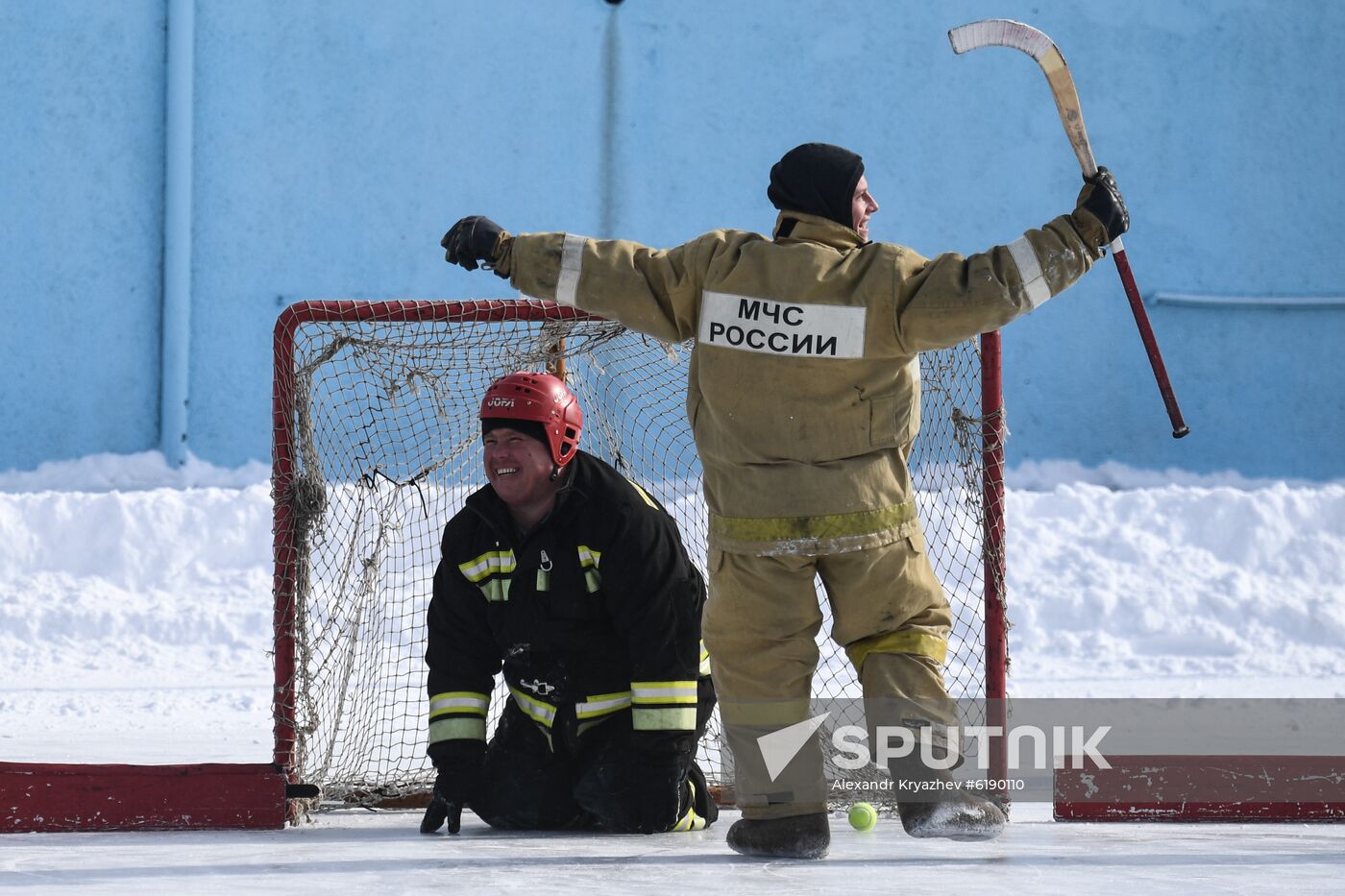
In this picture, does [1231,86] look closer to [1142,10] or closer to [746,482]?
[1142,10]

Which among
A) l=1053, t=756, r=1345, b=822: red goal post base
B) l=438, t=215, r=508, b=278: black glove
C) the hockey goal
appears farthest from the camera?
the hockey goal

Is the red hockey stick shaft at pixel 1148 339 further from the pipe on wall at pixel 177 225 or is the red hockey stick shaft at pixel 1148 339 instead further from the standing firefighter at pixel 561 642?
the pipe on wall at pixel 177 225

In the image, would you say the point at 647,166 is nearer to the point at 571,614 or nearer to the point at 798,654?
the point at 571,614

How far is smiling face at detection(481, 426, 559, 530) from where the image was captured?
359 cm

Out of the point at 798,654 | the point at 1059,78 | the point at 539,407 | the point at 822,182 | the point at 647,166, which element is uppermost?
the point at 647,166

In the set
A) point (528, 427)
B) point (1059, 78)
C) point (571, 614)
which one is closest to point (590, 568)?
point (571, 614)

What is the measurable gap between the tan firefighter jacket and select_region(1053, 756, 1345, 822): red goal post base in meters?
0.98

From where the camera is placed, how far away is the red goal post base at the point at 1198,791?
3.72 m

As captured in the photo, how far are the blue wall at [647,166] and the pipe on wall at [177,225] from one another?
3.4 inches

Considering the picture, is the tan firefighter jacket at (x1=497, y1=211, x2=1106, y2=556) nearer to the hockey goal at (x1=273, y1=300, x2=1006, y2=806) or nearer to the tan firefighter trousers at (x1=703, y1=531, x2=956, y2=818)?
the tan firefighter trousers at (x1=703, y1=531, x2=956, y2=818)

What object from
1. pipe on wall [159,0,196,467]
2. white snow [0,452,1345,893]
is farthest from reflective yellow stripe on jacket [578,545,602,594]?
pipe on wall [159,0,196,467]

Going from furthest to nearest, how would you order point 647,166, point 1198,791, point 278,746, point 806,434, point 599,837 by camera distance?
point 647,166, point 278,746, point 1198,791, point 599,837, point 806,434

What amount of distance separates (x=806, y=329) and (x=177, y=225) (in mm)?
7363

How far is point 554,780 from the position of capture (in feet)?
12.0
